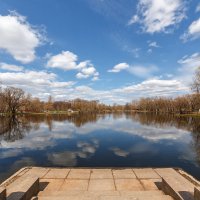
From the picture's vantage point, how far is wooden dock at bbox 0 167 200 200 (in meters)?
6.80

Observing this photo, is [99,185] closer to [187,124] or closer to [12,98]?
[187,124]

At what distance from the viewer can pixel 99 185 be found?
8.95m

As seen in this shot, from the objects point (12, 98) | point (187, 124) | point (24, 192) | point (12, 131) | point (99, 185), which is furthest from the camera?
point (12, 98)

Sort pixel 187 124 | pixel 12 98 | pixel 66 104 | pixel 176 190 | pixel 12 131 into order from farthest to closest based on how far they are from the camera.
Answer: pixel 66 104 < pixel 12 98 < pixel 187 124 < pixel 12 131 < pixel 176 190

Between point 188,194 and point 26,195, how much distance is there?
193 inches

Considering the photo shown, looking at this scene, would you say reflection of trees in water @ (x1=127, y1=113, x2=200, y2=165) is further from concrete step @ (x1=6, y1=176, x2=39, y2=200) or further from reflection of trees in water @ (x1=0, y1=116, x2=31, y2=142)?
reflection of trees in water @ (x1=0, y1=116, x2=31, y2=142)

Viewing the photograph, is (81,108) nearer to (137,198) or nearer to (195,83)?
(195,83)

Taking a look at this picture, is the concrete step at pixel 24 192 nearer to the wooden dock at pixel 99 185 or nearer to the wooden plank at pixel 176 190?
the wooden dock at pixel 99 185

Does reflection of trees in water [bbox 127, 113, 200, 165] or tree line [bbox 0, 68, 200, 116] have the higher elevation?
tree line [bbox 0, 68, 200, 116]

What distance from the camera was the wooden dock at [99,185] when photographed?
680 cm

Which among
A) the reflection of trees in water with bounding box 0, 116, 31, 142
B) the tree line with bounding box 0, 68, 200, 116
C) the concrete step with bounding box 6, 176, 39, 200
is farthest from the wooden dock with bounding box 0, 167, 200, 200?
the tree line with bounding box 0, 68, 200, 116

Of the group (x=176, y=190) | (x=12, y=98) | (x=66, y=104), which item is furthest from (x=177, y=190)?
(x=66, y=104)

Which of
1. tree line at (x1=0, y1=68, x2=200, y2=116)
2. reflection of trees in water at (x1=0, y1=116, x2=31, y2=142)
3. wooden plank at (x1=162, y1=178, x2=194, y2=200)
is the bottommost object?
reflection of trees in water at (x1=0, y1=116, x2=31, y2=142)

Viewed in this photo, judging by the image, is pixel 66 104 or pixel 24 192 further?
pixel 66 104
